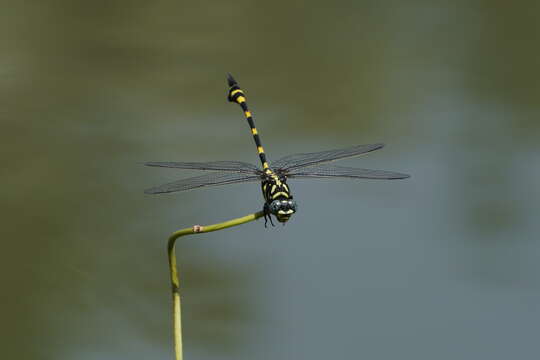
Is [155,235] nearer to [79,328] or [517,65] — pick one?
[79,328]

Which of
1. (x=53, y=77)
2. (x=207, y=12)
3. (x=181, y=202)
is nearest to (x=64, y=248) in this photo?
(x=181, y=202)

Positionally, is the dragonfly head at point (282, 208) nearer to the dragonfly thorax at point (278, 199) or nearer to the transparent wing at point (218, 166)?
the dragonfly thorax at point (278, 199)

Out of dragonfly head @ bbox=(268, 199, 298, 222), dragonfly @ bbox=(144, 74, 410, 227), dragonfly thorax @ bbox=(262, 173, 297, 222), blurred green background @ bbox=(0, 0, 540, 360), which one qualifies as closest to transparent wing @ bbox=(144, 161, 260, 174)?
dragonfly @ bbox=(144, 74, 410, 227)

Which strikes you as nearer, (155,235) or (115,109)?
(155,235)

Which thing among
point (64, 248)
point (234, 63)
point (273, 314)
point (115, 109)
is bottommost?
point (273, 314)

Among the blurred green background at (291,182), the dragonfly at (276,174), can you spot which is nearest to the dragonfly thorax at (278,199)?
the dragonfly at (276,174)

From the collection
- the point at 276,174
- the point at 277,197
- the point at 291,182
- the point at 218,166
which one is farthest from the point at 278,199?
the point at 291,182
